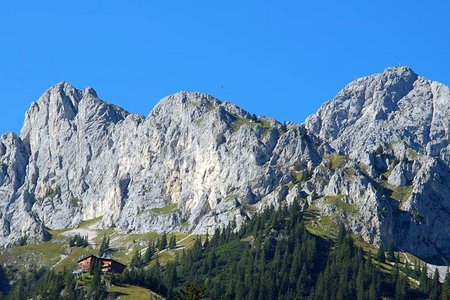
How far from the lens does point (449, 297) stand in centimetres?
19938

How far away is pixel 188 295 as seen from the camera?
482 ft

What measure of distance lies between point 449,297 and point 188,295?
76.3 metres

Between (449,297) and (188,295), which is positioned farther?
(449,297)

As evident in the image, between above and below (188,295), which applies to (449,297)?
above
